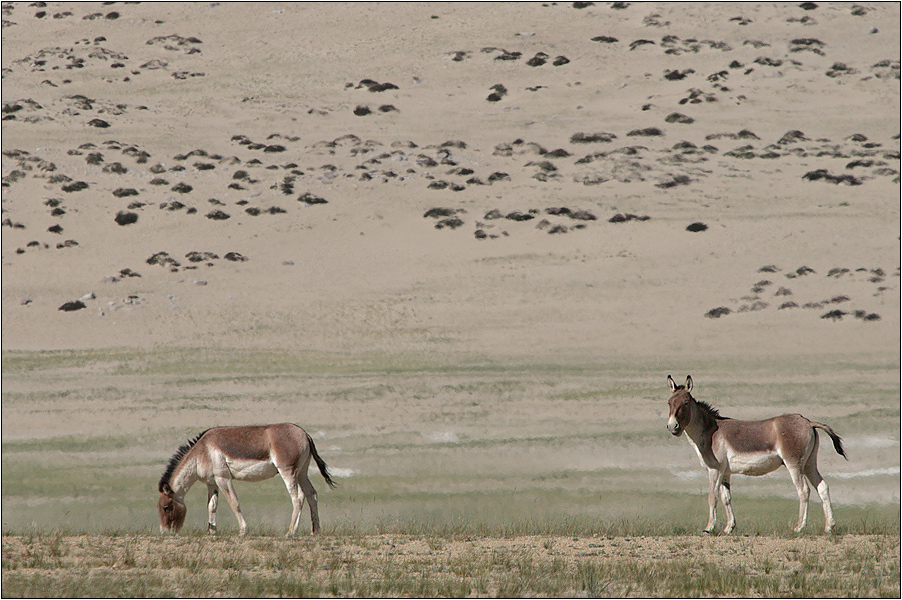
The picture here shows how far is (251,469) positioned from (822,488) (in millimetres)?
9603

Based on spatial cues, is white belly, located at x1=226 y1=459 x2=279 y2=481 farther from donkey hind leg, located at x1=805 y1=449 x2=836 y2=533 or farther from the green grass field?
donkey hind leg, located at x1=805 y1=449 x2=836 y2=533

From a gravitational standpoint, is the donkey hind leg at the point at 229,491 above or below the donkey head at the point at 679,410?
below

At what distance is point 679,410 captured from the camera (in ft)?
60.2

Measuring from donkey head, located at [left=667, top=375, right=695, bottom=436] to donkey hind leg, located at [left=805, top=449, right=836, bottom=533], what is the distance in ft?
7.20

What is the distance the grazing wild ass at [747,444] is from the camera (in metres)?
18.3

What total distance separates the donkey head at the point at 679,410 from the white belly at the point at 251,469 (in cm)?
674

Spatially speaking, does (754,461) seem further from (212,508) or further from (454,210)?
(454,210)

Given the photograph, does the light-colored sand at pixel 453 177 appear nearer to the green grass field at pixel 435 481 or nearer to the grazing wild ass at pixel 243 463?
the green grass field at pixel 435 481

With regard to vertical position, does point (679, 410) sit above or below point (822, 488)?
above

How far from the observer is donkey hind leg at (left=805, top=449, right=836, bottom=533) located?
17.7 m

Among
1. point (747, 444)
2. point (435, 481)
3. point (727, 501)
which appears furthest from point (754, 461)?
point (435, 481)

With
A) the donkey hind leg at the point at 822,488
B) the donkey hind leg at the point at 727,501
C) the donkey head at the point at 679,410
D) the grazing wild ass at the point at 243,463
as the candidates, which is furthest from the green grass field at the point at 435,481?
the donkey head at the point at 679,410

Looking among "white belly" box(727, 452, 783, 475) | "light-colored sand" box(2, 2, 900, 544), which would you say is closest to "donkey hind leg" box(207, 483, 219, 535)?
"white belly" box(727, 452, 783, 475)

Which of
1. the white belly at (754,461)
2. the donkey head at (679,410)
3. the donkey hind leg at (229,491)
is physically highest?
the donkey head at (679,410)
